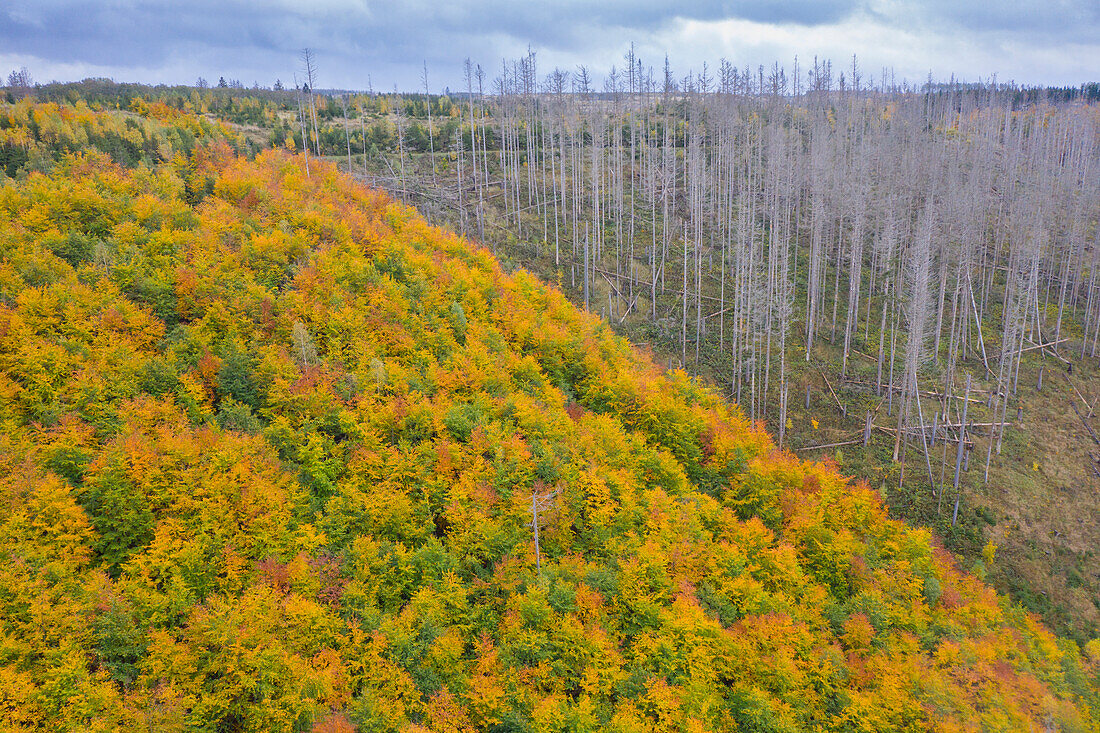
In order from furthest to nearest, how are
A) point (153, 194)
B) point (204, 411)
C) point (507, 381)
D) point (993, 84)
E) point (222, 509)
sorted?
1. point (993, 84)
2. point (153, 194)
3. point (507, 381)
4. point (204, 411)
5. point (222, 509)

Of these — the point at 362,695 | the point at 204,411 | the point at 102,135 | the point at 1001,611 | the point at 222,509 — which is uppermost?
the point at 102,135

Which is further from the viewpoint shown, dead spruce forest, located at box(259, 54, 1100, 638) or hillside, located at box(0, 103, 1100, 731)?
dead spruce forest, located at box(259, 54, 1100, 638)

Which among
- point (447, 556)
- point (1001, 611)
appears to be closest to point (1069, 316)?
point (1001, 611)

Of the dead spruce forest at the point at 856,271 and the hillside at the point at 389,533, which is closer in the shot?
the hillside at the point at 389,533

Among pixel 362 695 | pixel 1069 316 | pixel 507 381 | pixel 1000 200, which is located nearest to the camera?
pixel 362 695

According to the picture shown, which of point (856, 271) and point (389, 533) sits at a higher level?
point (856, 271)

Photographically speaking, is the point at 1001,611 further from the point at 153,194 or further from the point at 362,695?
the point at 153,194

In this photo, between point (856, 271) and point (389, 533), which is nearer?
point (389, 533)

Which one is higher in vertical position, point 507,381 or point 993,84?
point 993,84
